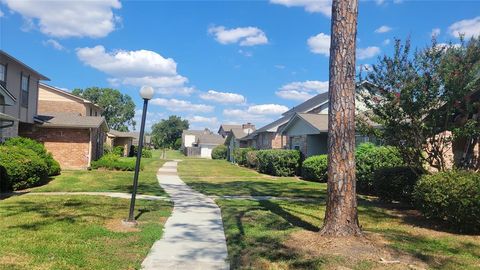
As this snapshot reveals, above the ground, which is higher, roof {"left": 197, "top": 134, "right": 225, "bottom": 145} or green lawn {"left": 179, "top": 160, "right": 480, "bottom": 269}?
roof {"left": 197, "top": 134, "right": 225, "bottom": 145}

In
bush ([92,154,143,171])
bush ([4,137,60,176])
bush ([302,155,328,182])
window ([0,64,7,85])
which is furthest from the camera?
bush ([92,154,143,171])

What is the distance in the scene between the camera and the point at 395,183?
41.3ft

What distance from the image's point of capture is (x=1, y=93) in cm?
1527

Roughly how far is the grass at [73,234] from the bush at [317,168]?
1120cm

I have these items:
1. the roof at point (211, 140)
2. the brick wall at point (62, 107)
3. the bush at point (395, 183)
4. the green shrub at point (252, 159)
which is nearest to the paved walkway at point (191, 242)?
the bush at point (395, 183)

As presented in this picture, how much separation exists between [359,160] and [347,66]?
10945 millimetres

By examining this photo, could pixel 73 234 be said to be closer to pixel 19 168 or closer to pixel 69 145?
pixel 19 168

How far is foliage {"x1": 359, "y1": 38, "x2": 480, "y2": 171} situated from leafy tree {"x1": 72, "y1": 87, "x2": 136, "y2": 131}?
9210cm

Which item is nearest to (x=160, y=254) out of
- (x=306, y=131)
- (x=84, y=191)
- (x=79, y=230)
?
(x=79, y=230)

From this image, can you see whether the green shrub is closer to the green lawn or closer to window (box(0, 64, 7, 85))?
window (box(0, 64, 7, 85))

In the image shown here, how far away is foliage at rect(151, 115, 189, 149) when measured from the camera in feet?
415

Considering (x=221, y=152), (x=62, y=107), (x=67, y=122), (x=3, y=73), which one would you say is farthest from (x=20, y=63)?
(x=221, y=152)

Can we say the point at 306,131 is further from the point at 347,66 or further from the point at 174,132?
the point at 174,132

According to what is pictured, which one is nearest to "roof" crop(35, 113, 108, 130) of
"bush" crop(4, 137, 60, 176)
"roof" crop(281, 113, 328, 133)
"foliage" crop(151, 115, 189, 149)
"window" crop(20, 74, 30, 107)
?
"window" crop(20, 74, 30, 107)
